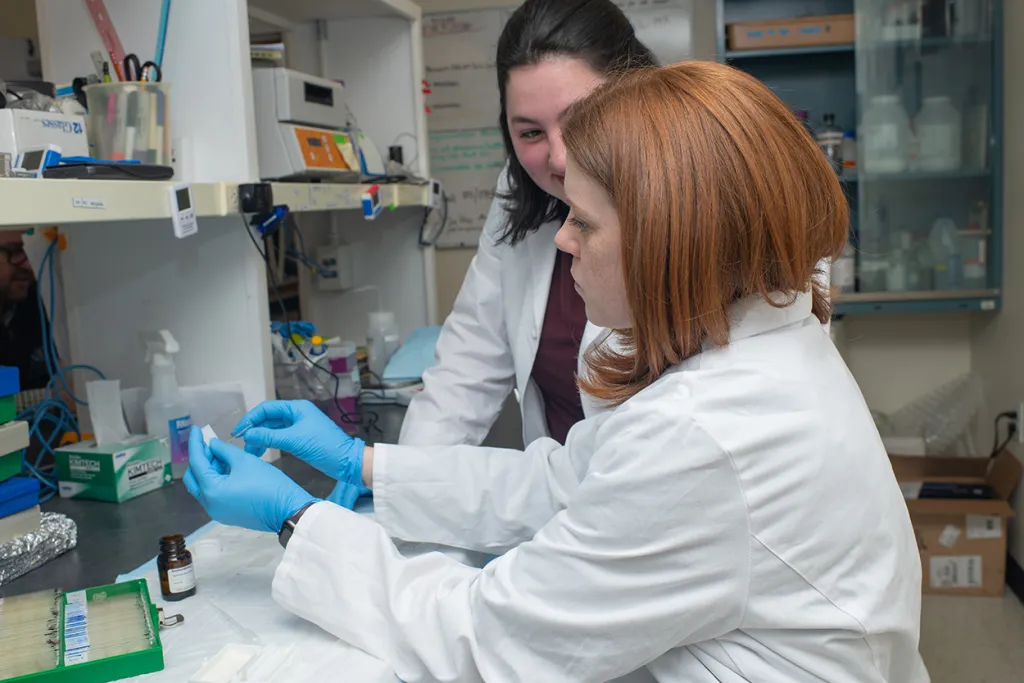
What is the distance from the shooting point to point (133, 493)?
1503 mm

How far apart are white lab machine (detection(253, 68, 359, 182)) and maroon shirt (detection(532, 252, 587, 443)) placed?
648mm

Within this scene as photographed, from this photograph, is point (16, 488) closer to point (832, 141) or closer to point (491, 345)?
point (491, 345)

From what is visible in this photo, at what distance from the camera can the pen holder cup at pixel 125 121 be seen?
1427mm

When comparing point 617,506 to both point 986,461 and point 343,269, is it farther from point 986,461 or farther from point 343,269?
point 986,461

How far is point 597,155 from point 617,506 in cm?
34

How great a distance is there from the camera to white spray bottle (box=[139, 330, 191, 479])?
1.60 meters

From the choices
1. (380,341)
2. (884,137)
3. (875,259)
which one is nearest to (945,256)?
(875,259)

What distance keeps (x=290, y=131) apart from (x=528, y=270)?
0.65 meters

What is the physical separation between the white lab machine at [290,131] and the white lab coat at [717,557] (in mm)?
1190

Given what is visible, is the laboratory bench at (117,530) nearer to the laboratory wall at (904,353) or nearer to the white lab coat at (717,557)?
the white lab coat at (717,557)

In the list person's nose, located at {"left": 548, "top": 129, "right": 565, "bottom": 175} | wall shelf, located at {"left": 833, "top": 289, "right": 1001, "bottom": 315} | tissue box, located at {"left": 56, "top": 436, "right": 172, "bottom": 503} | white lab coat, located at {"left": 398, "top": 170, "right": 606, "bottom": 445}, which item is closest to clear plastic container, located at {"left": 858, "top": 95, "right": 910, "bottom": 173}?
wall shelf, located at {"left": 833, "top": 289, "right": 1001, "bottom": 315}

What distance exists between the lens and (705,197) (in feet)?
2.65

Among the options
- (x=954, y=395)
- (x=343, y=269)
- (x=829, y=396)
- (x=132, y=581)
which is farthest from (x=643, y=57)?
(x=954, y=395)

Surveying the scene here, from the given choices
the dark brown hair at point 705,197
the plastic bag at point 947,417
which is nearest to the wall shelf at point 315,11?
the dark brown hair at point 705,197
